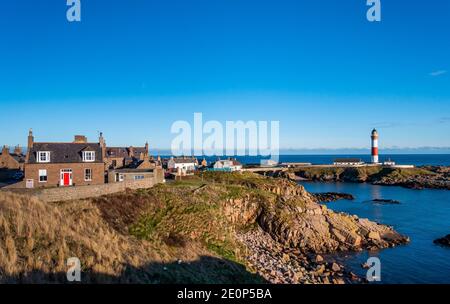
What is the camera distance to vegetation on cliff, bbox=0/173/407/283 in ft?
59.5

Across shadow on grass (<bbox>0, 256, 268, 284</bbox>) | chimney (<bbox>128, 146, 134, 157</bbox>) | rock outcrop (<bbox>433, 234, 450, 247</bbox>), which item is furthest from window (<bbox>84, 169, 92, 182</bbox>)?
rock outcrop (<bbox>433, 234, 450, 247</bbox>)

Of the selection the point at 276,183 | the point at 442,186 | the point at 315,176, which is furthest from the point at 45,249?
the point at 315,176

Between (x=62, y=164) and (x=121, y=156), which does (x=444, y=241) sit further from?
(x=121, y=156)

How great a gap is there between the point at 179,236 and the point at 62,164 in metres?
17.0

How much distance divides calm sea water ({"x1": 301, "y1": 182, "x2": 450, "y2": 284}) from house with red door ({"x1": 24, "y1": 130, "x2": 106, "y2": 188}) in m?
28.4

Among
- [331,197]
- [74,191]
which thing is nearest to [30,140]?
[74,191]

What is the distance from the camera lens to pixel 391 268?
3331 cm

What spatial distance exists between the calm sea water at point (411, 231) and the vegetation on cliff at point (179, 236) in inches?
119

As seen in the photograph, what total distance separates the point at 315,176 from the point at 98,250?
114 meters

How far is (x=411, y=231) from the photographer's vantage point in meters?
47.6
